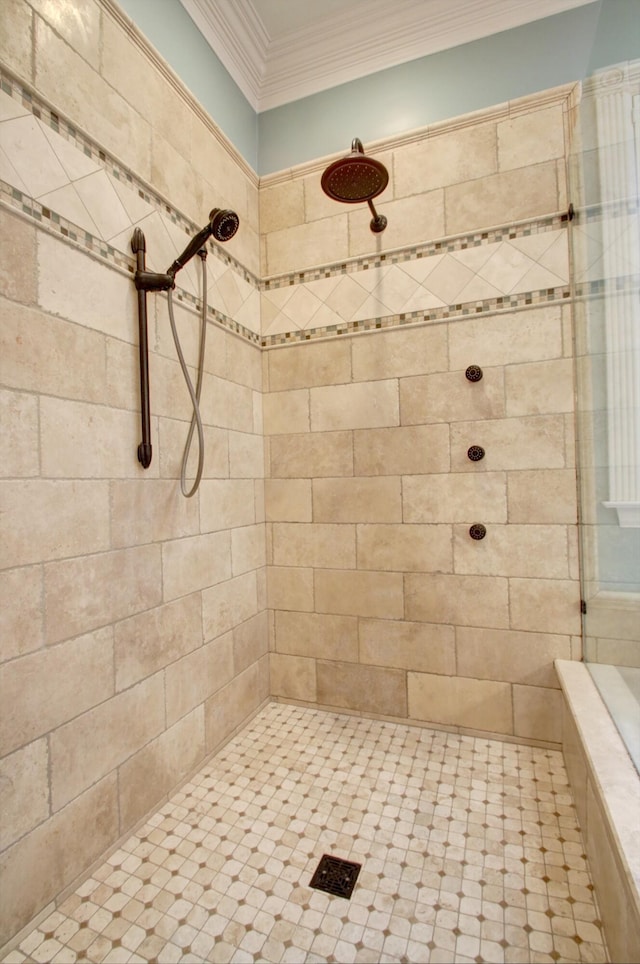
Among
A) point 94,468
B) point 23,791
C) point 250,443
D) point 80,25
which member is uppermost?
point 80,25

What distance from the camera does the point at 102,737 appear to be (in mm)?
1247

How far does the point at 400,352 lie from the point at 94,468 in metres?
1.27

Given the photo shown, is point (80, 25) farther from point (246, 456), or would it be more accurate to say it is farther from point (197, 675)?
point (197, 675)

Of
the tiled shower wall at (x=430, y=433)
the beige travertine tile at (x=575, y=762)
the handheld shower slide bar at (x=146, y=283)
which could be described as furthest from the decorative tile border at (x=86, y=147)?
the beige travertine tile at (x=575, y=762)

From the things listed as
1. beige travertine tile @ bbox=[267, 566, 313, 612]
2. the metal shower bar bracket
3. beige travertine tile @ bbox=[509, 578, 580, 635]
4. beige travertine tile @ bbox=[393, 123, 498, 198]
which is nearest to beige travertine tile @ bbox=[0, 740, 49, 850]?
the metal shower bar bracket

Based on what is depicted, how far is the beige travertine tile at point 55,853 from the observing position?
101 centimetres

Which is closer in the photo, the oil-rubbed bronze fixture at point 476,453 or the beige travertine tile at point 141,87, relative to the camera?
the beige travertine tile at point 141,87

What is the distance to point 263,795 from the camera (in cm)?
149

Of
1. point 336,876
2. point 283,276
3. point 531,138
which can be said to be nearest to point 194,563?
point 336,876

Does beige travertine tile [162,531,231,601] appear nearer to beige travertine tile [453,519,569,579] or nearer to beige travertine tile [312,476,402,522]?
beige travertine tile [312,476,402,522]

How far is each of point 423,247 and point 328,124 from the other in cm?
77

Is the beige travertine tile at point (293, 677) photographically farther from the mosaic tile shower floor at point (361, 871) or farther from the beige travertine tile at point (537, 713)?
the beige travertine tile at point (537, 713)

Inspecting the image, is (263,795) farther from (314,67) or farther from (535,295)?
(314,67)

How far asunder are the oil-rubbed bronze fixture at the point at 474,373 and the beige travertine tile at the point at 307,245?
77 centimetres
